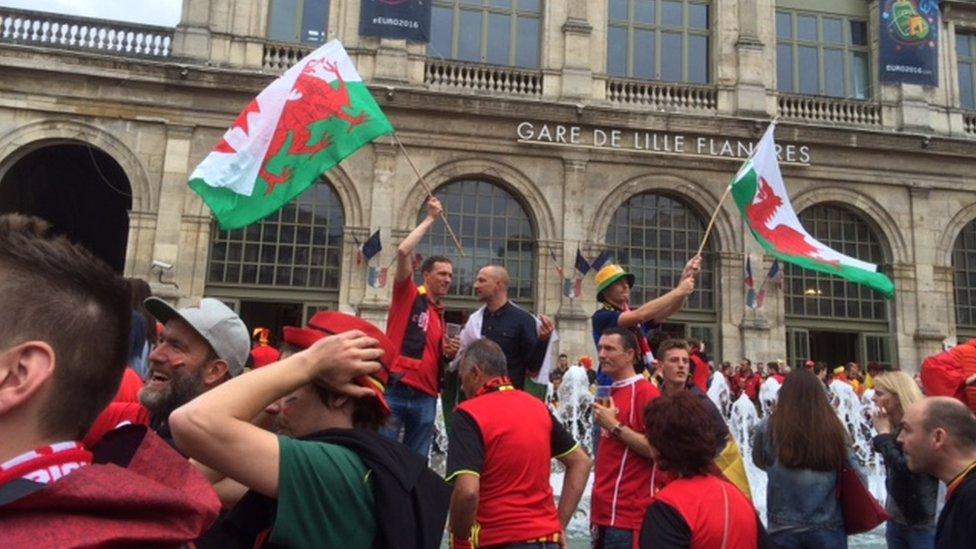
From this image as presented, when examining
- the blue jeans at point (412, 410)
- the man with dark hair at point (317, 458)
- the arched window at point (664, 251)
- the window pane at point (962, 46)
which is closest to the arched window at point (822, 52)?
the window pane at point (962, 46)

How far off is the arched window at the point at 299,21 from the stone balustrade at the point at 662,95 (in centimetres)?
770

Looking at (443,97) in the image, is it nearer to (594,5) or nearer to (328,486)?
(594,5)

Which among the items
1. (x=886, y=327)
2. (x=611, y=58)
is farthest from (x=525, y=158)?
(x=886, y=327)

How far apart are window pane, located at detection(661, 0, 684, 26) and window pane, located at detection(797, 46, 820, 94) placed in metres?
3.69

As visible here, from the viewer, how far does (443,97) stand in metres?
18.5

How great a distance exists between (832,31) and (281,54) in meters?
15.7

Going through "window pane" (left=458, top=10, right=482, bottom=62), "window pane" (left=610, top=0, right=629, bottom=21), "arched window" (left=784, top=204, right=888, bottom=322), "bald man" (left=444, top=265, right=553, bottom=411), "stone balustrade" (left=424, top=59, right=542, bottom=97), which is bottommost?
"bald man" (left=444, top=265, right=553, bottom=411)

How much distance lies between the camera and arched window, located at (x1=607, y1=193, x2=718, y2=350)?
19.2m

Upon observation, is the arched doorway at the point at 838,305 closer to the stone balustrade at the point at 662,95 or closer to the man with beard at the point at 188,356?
the stone balustrade at the point at 662,95

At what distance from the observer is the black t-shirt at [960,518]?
3158 millimetres

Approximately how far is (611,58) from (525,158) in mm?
4098

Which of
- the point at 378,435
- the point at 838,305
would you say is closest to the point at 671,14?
the point at 838,305

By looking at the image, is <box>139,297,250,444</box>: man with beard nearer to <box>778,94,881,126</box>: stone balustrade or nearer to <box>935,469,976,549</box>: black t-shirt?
<box>935,469,976,549</box>: black t-shirt


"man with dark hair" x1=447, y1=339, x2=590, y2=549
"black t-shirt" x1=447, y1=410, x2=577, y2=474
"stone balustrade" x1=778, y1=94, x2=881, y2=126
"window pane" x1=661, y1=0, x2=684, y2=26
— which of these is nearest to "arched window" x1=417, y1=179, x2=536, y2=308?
"window pane" x1=661, y1=0, x2=684, y2=26
